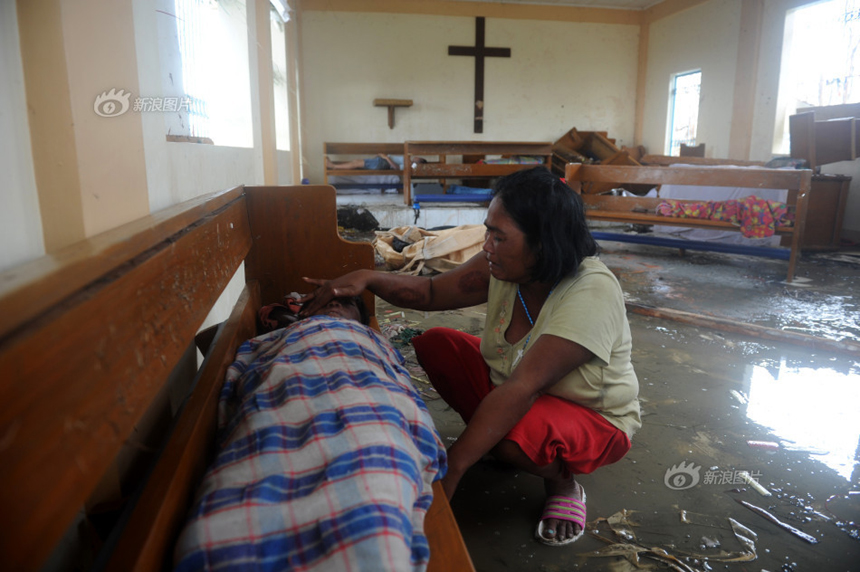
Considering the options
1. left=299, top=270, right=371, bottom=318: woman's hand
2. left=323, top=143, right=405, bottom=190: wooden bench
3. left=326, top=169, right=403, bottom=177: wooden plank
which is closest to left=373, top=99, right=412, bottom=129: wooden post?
left=323, top=143, right=405, bottom=190: wooden bench

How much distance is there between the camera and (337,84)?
1069 cm

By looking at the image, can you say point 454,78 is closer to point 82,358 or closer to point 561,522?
point 561,522

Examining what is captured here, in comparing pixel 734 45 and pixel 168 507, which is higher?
pixel 734 45

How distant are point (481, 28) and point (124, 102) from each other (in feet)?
35.9

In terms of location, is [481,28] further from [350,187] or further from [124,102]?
[124,102]

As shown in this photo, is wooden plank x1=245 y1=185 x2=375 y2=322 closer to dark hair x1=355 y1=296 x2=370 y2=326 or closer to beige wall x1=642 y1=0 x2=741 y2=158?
dark hair x1=355 y1=296 x2=370 y2=326

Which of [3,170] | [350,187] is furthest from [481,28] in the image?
[3,170]

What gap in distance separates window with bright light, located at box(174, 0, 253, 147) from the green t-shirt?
98.3 inches

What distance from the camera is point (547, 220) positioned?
5.20ft

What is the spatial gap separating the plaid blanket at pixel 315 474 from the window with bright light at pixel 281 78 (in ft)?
20.3

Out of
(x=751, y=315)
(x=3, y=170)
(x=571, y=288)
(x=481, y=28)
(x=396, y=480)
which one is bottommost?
(x=751, y=315)

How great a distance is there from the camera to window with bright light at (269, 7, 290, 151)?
697 centimetres

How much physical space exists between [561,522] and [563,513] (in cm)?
3

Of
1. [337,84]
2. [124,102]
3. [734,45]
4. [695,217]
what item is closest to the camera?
[124,102]
